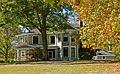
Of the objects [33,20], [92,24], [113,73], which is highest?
[33,20]

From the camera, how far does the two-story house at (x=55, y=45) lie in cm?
6175

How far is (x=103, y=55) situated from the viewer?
62.8 metres

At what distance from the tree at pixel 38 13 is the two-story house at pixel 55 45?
368 inches

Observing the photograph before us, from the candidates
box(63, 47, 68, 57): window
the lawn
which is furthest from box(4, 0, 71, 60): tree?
the lawn

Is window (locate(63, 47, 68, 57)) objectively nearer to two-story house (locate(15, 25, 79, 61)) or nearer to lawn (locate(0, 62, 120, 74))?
two-story house (locate(15, 25, 79, 61))

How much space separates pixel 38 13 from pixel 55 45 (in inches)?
654

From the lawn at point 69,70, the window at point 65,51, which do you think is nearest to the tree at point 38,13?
the window at point 65,51

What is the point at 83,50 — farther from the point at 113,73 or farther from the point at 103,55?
the point at 113,73

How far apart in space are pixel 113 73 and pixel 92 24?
14.9 feet

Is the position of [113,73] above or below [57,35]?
below

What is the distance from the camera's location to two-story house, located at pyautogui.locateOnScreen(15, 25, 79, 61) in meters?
61.8

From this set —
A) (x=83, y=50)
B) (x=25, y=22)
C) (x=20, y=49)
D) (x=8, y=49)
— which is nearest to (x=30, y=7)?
(x=25, y=22)

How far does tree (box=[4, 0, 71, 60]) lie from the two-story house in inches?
368

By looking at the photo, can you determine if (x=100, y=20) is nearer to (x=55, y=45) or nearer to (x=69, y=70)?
(x=69, y=70)
